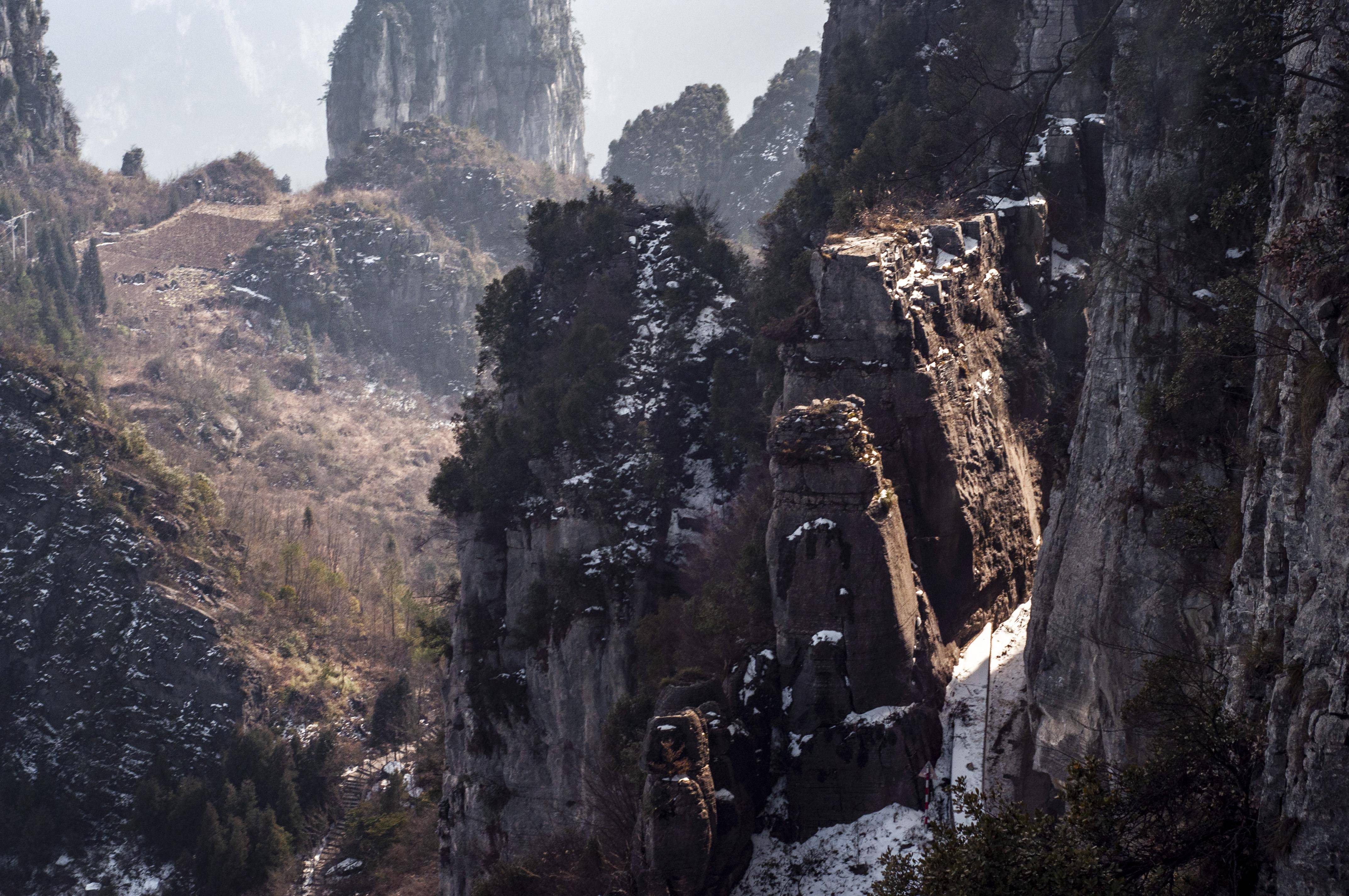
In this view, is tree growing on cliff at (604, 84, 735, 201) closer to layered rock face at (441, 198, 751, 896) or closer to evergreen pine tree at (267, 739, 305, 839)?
evergreen pine tree at (267, 739, 305, 839)

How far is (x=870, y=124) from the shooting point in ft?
106

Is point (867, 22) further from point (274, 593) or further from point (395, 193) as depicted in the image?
point (395, 193)

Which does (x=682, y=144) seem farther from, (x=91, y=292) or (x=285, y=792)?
(x=285, y=792)

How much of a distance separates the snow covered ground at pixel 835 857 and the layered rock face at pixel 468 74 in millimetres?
131298

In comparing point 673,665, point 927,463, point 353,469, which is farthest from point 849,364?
point 353,469

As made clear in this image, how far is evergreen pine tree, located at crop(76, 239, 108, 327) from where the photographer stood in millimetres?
97562

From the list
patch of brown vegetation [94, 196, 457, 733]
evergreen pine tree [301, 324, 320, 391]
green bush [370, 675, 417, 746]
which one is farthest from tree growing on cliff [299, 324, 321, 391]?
green bush [370, 675, 417, 746]

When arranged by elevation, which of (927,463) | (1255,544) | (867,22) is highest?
(867,22)

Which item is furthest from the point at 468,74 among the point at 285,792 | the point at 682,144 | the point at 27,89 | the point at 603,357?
the point at 603,357

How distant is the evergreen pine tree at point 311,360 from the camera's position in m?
107

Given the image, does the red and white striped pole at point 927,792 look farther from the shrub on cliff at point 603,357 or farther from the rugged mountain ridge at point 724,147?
the rugged mountain ridge at point 724,147

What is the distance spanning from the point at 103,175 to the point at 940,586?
122m

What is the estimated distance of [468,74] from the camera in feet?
485

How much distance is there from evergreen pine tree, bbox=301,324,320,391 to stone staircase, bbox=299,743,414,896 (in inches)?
2220
